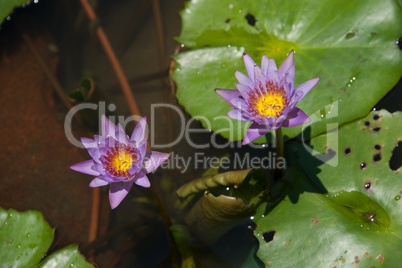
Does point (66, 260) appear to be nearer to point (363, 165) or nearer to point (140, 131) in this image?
point (140, 131)

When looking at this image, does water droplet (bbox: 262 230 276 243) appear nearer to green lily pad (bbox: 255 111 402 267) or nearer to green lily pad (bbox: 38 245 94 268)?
green lily pad (bbox: 255 111 402 267)

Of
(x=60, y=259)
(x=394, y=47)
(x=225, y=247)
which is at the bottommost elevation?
(x=225, y=247)

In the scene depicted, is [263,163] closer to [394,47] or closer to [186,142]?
[186,142]

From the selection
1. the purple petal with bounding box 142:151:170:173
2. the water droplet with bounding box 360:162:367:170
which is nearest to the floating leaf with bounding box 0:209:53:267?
the purple petal with bounding box 142:151:170:173

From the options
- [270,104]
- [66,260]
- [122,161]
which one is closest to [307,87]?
[270,104]

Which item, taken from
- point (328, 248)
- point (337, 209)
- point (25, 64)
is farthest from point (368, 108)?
point (25, 64)
